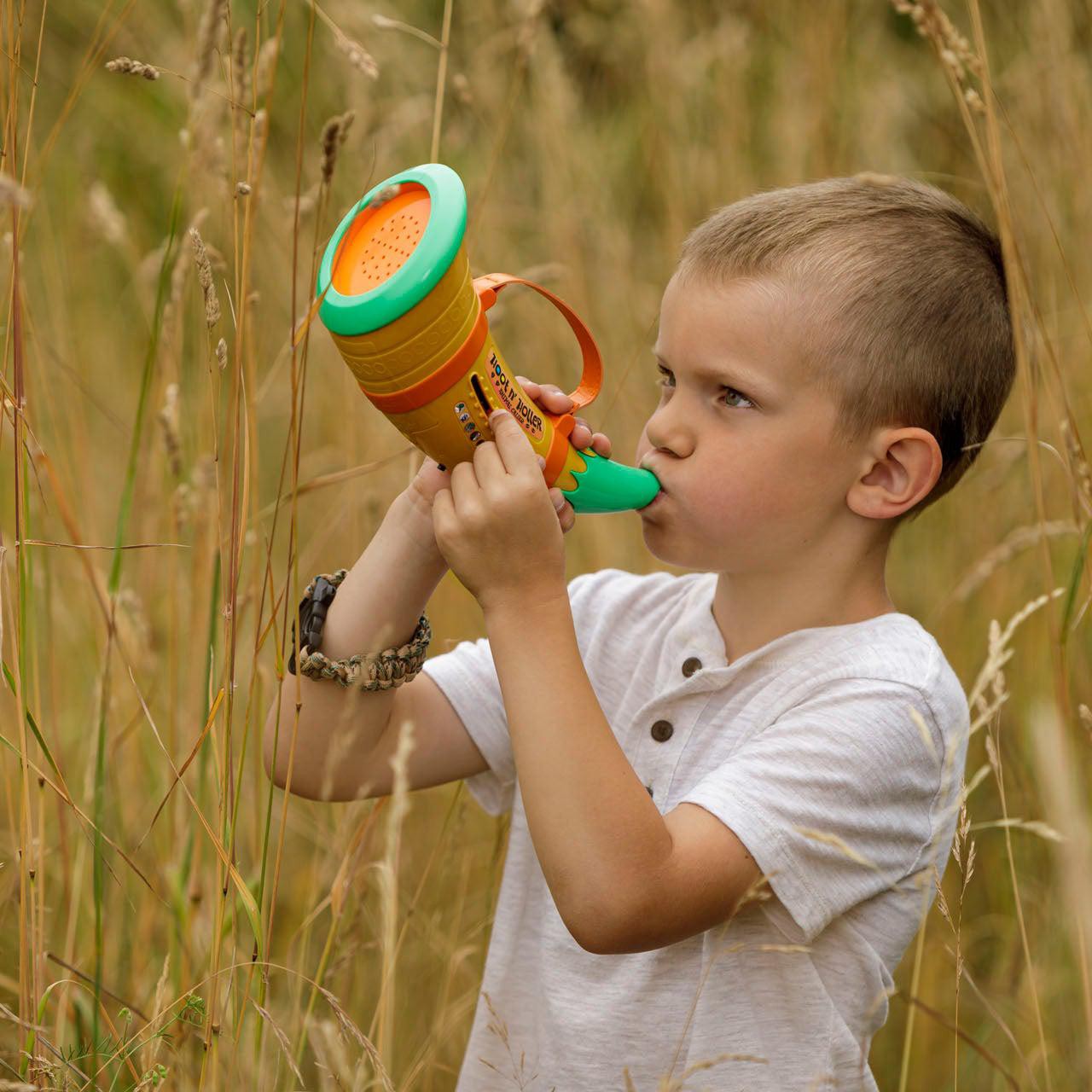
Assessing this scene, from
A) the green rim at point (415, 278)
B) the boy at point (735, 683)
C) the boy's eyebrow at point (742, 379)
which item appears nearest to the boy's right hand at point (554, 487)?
the boy at point (735, 683)

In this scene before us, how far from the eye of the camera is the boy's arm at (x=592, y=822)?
3.19 feet

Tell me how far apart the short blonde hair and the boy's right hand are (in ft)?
→ 0.59

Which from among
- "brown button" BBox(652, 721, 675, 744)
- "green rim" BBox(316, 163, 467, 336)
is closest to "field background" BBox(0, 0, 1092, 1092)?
"green rim" BBox(316, 163, 467, 336)

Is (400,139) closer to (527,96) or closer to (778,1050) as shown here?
(527,96)

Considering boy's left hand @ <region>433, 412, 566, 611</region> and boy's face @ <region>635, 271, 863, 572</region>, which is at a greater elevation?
boy's face @ <region>635, 271, 863, 572</region>

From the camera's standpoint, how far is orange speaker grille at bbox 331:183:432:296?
3.14ft

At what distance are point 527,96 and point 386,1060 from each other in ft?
7.02

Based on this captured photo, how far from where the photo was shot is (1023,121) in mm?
2135

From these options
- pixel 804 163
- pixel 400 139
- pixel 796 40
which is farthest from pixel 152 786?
pixel 796 40

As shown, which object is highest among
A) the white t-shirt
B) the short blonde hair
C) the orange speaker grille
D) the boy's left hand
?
the short blonde hair

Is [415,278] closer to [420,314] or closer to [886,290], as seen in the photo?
[420,314]

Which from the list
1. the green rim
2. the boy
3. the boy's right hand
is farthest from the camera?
the boy's right hand

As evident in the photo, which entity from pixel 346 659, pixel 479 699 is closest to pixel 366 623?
pixel 346 659

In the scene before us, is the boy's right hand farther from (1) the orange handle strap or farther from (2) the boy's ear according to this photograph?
(2) the boy's ear
